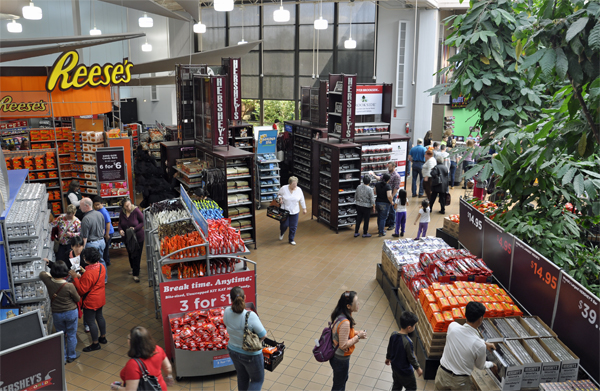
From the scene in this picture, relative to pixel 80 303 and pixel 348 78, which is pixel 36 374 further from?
pixel 348 78

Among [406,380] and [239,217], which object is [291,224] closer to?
[239,217]

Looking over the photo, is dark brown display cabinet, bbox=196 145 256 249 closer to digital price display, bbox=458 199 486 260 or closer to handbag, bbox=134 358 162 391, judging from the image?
digital price display, bbox=458 199 486 260

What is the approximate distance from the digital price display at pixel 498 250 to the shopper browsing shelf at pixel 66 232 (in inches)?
248

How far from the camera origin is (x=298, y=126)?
1413 cm

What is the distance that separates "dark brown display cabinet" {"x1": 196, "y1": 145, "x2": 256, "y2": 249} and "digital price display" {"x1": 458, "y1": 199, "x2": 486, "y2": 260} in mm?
3925

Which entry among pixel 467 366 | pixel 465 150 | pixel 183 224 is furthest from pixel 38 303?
pixel 465 150

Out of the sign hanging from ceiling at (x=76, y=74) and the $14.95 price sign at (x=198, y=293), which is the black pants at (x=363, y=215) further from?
the sign hanging from ceiling at (x=76, y=74)

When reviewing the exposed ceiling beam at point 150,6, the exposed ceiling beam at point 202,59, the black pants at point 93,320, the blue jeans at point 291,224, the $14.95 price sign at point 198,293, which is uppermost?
the exposed ceiling beam at point 150,6

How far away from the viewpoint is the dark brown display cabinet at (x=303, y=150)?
44.9 ft

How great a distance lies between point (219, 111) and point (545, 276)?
6.60m

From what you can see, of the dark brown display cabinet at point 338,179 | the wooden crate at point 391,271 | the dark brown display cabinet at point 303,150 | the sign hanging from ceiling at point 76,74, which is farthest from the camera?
the dark brown display cabinet at point 303,150

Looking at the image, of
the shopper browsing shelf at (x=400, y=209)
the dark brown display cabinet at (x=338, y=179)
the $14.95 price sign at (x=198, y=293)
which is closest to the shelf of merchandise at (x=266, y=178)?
the dark brown display cabinet at (x=338, y=179)

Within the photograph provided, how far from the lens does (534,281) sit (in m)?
5.61

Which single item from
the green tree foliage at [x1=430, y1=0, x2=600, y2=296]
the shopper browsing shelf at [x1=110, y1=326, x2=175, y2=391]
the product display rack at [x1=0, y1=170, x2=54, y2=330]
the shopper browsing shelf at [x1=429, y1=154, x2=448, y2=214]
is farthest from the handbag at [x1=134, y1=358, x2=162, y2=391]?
the shopper browsing shelf at [x1=429, y1=154, x2=448, y2=214]
